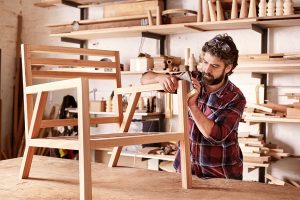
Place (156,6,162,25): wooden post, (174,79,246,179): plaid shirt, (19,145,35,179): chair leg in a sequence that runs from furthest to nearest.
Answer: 1. (156,6,162,25): wooden post
2. (174,79,246,179): plaid shirt
3. (19,145,35,179): chair leg

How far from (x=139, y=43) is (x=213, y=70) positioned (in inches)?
91.2

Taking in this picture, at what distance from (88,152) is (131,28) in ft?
8.89

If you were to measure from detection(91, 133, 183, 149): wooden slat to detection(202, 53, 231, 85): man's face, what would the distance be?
23.0 inches

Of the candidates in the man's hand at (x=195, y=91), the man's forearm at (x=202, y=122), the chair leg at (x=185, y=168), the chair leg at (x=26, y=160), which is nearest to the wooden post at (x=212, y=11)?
the man's hand at (x=195, y=91)

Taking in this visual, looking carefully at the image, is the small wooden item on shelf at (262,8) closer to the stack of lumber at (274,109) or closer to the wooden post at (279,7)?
the wooden post at (279,7)

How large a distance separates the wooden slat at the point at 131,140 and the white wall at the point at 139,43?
229cm

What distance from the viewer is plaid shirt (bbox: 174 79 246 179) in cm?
200

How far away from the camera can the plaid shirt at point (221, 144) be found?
200 centimetres

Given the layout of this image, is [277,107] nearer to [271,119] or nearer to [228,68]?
[271,119]

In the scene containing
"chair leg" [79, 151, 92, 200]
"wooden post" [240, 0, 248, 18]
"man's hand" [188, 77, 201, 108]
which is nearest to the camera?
"chair leg" [79, 151, 92, 200]

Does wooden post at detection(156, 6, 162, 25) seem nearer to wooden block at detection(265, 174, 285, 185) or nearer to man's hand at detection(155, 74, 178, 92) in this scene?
wooden block at detection(265, 174, 285, 185)

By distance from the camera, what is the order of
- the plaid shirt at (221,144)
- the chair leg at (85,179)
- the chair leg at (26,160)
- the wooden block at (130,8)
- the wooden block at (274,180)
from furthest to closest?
the wooden block at (130,8), the wooden block at (274,180), the plaid shirt at (221,144), the chair leg at (26,160), the chair leg at (85,179)

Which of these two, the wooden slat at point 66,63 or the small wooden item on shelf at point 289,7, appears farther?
the small wooden item on shelf at point 289,7

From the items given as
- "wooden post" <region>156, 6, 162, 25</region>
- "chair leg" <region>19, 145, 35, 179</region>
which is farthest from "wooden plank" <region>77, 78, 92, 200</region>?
"wooden post" <region>156, 6, 162, 25</region>
